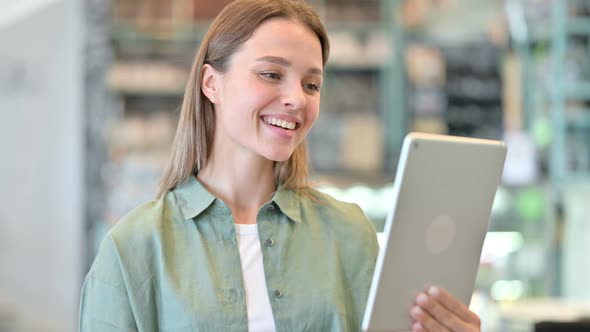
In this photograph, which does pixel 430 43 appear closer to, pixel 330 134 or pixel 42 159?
pixel 330 134

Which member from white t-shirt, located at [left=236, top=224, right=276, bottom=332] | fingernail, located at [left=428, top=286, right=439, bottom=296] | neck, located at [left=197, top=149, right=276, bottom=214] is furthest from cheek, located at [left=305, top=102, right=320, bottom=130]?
fingernail, located at [left=428, top=286, right=439, bottom=296]

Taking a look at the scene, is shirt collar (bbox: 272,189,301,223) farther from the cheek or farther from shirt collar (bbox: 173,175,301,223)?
the cheek

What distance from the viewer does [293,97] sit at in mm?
Result: 1387

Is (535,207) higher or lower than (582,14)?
lower

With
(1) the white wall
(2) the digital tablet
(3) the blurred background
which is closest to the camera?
(2) the digital tablet

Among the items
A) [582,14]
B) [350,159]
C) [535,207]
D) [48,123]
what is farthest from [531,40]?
[48,123]

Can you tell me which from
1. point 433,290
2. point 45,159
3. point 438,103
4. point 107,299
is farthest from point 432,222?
point 438,103

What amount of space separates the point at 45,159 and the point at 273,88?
6.67 feet

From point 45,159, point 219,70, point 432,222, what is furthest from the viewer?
point 45,159

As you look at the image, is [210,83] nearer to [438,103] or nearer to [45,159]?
[45,159]

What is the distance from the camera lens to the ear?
4.87 ft

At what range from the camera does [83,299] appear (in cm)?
140

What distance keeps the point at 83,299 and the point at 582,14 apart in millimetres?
4433

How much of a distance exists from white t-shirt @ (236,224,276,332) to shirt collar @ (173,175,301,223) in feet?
0.24
